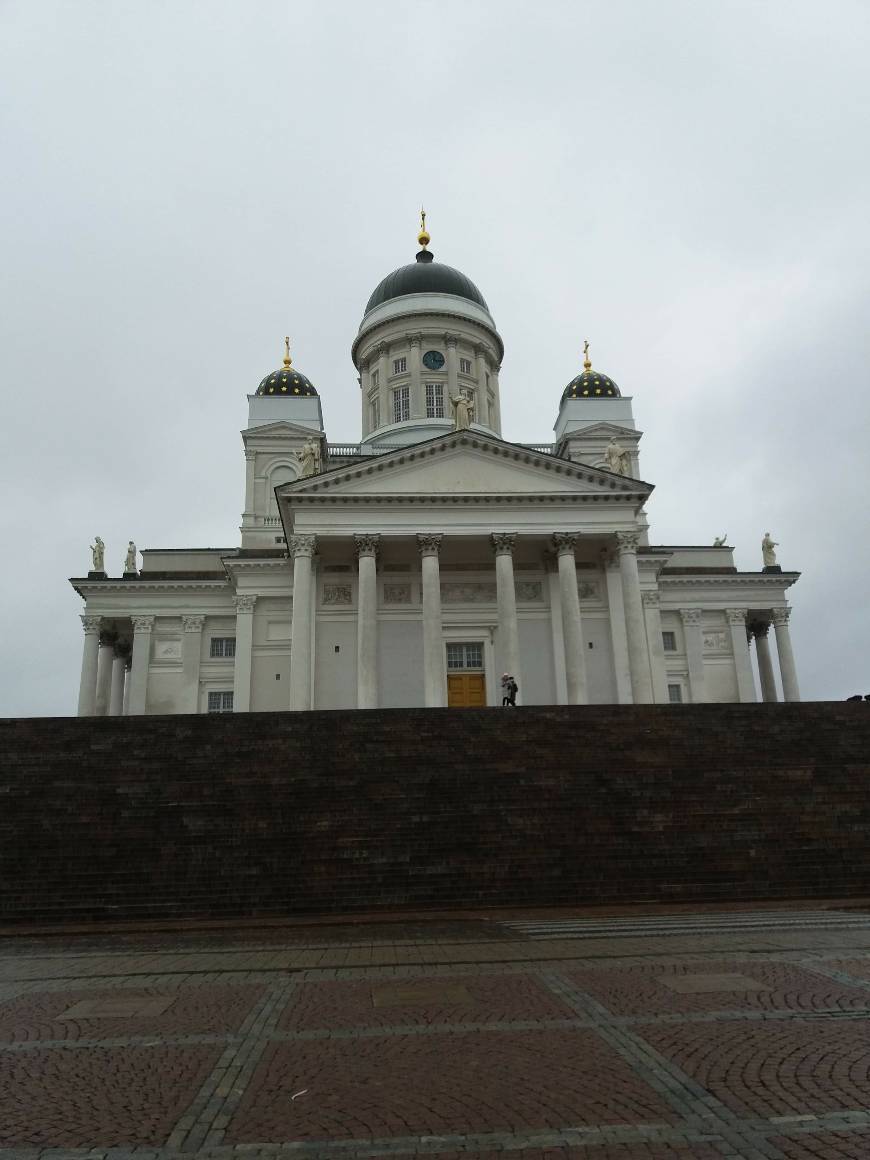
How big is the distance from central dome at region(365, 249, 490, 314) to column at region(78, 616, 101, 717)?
25.0m

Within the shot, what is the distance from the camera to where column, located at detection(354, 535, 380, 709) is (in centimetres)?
3225

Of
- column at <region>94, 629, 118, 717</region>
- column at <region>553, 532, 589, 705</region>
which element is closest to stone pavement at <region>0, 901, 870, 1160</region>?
column at <region>553, 532, 589, 705</region>

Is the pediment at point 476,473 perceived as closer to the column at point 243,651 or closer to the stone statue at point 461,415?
the stone statue at point 461,415

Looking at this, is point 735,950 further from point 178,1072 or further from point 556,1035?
point 178,1072

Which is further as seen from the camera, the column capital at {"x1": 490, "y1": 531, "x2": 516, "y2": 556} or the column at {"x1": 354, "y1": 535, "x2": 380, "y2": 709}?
the column capital at {"x1": 490, "y1": 531, "x2": 516, "y2": 556}

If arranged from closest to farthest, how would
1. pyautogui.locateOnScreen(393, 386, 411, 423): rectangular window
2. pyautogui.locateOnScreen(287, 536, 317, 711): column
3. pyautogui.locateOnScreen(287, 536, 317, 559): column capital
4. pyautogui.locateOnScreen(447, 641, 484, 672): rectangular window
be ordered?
pyautogui.locateOnScreen(287, 536, 317, 711): column, pyautogui.locateOnScreen(287, 536, 317, 559): column capital, pyautogui.locateOnScreen(447, 641, 484, 672): rectangular window, pyautogui.locateOnScreen(393, 386, 411, 423): rectangular window

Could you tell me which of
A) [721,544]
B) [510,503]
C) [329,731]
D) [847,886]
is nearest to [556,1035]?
[847,886]

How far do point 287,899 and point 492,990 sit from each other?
712 centimetres

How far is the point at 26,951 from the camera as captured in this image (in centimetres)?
1167

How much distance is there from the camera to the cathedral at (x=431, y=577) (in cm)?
3425

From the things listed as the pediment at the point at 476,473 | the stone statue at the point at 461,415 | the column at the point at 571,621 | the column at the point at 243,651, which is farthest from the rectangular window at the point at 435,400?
the column at the point at 571,621

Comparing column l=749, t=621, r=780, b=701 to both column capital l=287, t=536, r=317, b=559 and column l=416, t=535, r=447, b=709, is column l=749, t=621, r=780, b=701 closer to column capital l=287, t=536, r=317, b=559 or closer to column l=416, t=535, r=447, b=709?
column l=416, t=535, r=447, b=709

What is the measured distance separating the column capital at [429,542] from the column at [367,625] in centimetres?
172

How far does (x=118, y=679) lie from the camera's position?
50.6m
